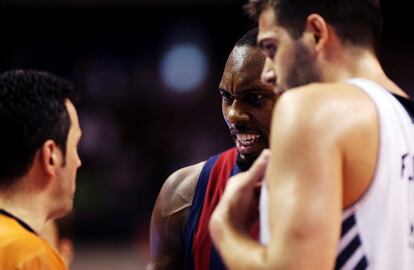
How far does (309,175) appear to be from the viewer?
198cm

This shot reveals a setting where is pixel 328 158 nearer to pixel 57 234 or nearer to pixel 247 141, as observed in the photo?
pixel 247 141

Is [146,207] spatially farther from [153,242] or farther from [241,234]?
[241,234]

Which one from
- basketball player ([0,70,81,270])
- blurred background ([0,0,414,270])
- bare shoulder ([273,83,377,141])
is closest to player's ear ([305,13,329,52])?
bare shoulder ([273,83,377,141])

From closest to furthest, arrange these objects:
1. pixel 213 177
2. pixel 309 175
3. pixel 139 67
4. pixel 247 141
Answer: pixel 309 175 → pixel 247 141 → pixel 213 177 → pixel 139 67

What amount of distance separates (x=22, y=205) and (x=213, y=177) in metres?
1.23

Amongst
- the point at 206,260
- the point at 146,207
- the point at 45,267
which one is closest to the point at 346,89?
the point at 45,267

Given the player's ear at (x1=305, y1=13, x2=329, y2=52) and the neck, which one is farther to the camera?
the neck

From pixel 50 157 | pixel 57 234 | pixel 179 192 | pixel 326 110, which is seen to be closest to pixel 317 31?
pixel 326 110

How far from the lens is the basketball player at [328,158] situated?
6.45 ft

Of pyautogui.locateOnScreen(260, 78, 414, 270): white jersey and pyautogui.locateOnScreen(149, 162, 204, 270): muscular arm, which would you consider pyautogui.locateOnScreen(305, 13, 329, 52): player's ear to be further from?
pyautogui.locateOnScreen(149, 162, 204, 270): muscular arm

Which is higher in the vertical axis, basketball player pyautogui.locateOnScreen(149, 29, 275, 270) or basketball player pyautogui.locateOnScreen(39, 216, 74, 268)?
basketball player pyautogui.locateOnScreen(149, 29, 275, 270)

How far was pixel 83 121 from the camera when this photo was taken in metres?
9.14

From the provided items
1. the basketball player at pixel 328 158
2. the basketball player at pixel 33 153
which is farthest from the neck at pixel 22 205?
the basketball player at pixel 328 158

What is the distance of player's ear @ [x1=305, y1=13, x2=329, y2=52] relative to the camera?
2.22 meters
